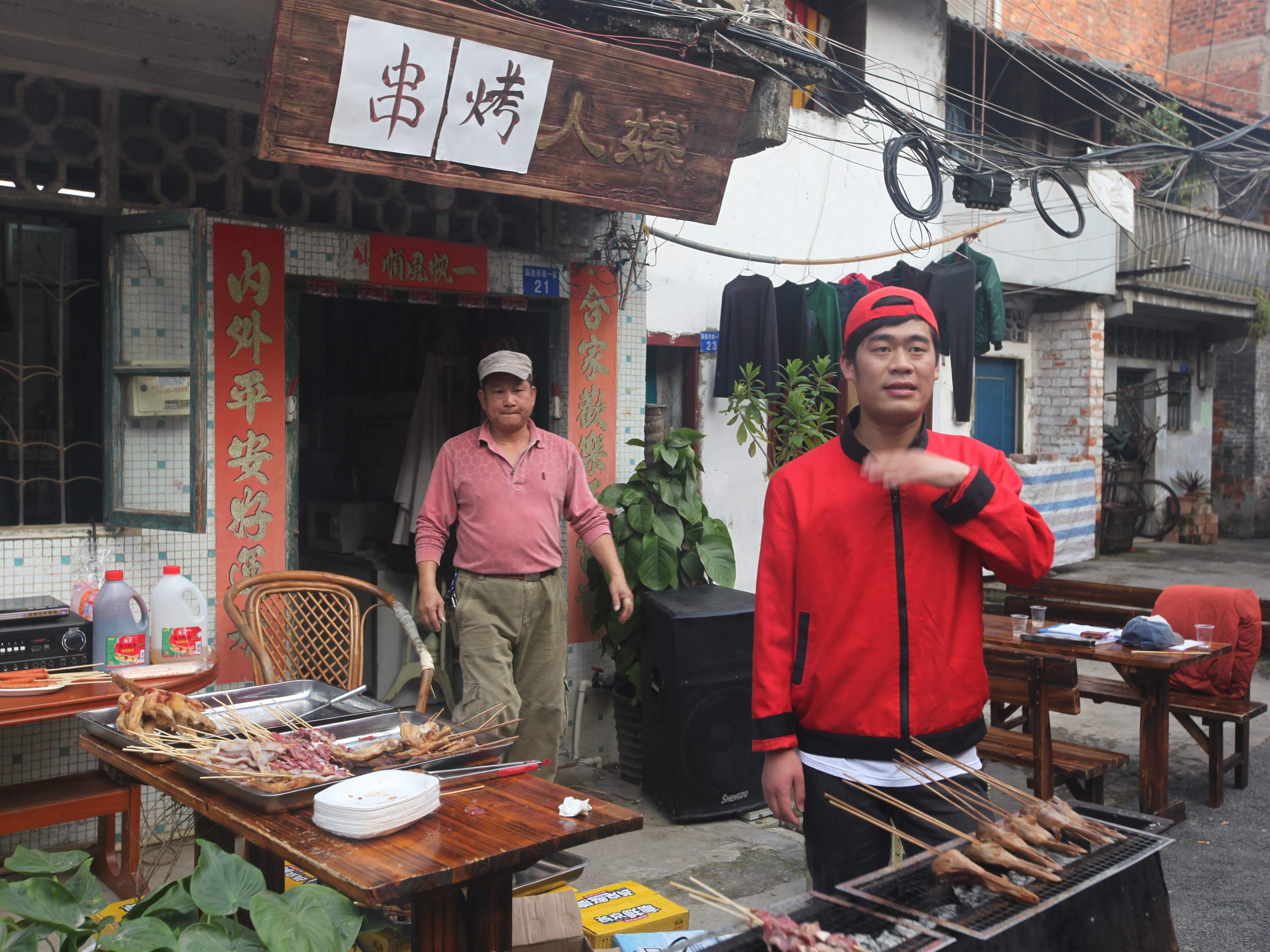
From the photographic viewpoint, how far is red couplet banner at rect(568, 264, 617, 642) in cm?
Answer: 618

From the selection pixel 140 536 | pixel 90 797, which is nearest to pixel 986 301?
pixel 140 536

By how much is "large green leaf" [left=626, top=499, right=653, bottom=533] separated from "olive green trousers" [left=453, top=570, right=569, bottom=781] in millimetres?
834

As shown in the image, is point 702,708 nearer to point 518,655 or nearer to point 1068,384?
point 518,655

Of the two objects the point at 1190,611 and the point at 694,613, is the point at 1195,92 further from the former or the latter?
the point at 694,613

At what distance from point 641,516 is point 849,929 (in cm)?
386

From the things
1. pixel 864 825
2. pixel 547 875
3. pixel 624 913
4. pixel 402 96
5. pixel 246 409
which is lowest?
pixel 624 913

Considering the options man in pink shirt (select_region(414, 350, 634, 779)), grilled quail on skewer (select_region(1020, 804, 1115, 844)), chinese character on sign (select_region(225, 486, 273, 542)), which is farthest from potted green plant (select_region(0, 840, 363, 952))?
chinese character on sign (select_region(225, 486, 273, 542))

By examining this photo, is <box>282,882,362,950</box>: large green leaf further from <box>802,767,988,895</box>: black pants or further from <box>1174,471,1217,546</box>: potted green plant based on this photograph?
<box>1174,471,1217,546</box>: potted green plant

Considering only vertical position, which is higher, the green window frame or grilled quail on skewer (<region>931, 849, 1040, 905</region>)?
the green window frame

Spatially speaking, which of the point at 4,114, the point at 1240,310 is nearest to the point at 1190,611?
the point at 4,114

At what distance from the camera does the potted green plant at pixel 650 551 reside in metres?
5.69

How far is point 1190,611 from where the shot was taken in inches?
234

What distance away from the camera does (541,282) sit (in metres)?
6.01

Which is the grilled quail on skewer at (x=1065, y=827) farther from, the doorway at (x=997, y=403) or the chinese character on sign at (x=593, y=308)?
the doorway at (x=997, y=403)
